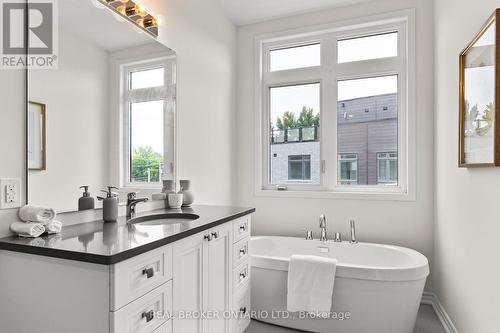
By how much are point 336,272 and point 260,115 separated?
72.4 inches

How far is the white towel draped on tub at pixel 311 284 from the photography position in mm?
2064

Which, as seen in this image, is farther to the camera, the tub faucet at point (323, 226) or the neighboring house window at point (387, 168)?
the neighboring house window at point (387, 168)

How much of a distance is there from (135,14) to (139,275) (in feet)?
5.22

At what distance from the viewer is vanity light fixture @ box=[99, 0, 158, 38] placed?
1767 millimetres

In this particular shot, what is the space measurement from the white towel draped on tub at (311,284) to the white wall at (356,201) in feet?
3.06

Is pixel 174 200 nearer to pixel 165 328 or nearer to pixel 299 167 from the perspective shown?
pixel 165 328

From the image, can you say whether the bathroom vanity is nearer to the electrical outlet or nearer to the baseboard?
the electrical outlet

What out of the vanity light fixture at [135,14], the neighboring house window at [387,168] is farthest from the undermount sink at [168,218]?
the neighboring house window at [387,168]

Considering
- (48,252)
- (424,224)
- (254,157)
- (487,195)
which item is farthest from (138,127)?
(424,224)

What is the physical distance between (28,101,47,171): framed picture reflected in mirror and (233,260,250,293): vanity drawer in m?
1.23

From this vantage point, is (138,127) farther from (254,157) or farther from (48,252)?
(254,157)

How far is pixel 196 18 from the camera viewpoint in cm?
258

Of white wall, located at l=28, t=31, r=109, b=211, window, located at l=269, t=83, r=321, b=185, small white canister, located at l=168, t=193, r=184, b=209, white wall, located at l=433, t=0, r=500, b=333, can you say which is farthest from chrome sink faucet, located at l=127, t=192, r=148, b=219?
white wall, located at l=433, t=0, r=500, b=333

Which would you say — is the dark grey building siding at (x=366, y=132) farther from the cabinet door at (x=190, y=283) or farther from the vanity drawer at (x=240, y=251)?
the cabinet door at (x=190, y=283)
